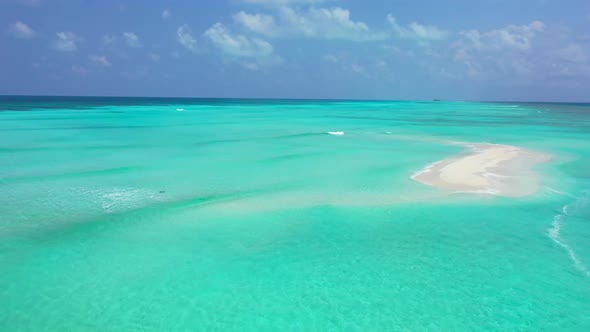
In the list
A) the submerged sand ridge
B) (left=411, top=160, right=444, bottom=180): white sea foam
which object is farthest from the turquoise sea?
the submerged sand ridge

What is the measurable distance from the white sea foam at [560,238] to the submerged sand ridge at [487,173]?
53.2 inches

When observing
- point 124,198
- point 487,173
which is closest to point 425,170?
point 487,173

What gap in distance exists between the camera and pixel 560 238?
731cm

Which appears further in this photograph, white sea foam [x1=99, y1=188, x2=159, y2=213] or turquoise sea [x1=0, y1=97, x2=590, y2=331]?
white sea foam [x1=99, y1=188, x2=159, y2=213]

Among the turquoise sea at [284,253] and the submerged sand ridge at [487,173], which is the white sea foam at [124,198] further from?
the submerged sand ridge at [487,173]

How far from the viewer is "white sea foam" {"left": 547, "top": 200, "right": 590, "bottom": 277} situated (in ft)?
20.3

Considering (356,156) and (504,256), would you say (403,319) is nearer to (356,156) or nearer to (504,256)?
(504,256)

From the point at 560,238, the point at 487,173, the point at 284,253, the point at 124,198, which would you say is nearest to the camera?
the point at 284,253

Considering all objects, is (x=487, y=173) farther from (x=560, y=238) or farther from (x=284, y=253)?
(x=284, y=253)

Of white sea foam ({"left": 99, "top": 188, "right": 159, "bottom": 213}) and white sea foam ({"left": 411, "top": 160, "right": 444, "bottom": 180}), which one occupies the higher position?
white sea foam ({"left": 411, "top": 160, "right": 444, "bottom": 180})

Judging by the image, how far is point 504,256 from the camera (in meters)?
6.48

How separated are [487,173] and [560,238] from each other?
216 inches

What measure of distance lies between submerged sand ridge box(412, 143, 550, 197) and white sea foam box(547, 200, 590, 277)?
1.35 m

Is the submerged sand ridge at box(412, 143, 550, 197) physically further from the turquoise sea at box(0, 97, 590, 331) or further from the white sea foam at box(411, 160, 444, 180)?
the turquoise sea at box(0, 97, 590, 331)
